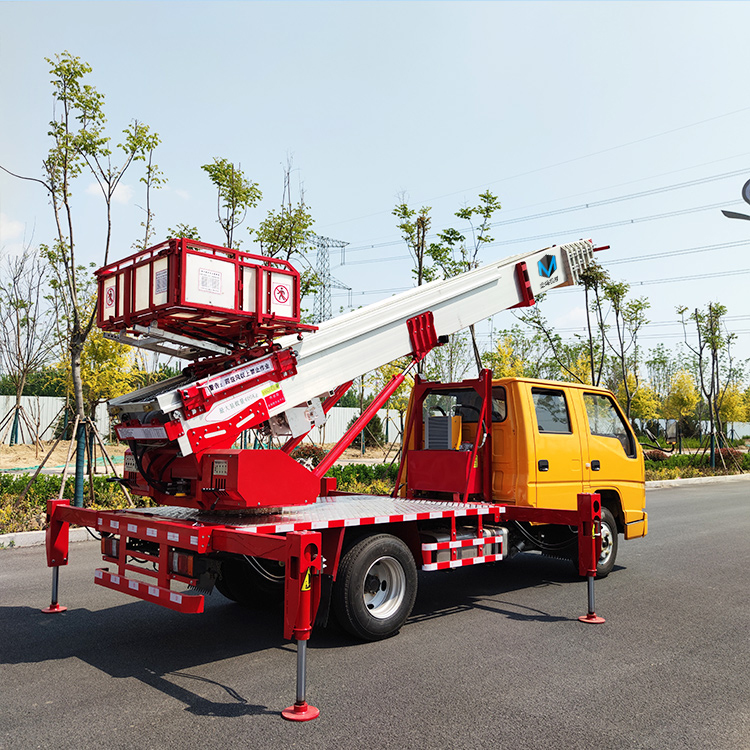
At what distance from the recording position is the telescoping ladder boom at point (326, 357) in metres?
5.69

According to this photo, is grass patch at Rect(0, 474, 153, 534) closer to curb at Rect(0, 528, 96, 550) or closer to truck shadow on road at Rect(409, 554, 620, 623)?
curb at Rect(0, 528, 96, 550)

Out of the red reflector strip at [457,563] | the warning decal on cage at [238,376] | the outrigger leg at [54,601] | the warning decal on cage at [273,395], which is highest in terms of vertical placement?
the warning decal on cage at [238,376]

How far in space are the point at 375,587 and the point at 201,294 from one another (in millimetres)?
2898

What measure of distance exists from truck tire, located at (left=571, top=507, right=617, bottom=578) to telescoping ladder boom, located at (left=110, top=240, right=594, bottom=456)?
2801 mm

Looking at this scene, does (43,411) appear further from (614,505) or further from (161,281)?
(161,281)

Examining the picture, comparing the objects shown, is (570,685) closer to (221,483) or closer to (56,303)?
(221,483)

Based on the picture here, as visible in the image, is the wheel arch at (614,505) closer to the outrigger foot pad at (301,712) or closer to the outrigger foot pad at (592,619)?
the outrigger foot pad at (592,619)

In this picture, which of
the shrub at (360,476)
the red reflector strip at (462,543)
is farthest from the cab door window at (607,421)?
the shrub at (360,476)

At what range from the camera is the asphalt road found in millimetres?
4090

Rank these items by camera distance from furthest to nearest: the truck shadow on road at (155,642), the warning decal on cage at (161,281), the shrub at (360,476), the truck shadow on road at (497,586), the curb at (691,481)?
1. the curb at (691,481)
2. the shrub at (360,476)
3. the truck shadow on road at (497,586)
4. the warning decal on cage at (161,281)
5. the truck shadow on road at (155,642)

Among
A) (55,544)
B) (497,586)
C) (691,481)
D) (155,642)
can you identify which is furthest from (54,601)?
(691,481)

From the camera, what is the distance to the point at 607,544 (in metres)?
8.48

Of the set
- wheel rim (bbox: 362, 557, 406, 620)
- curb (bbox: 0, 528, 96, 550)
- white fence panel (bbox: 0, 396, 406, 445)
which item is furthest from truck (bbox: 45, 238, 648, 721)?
white fence panel (bbox: 0, 396, 406, 445)

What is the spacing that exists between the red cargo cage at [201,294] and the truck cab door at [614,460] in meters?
4.13
